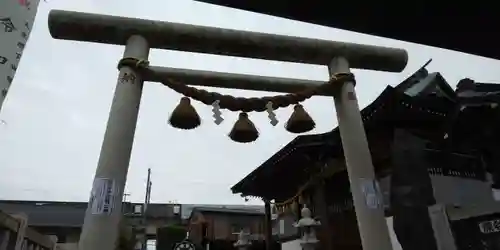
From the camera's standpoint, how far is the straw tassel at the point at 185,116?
2768mm

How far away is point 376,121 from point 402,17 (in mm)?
2985

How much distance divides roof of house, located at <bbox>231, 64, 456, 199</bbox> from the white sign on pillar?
430cm

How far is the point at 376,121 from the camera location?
5516 mm

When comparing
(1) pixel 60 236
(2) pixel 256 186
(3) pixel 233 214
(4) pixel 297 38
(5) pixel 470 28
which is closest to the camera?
(5) pixel 470 28

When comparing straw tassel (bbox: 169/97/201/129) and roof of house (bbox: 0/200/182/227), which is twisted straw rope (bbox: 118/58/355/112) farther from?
roof of house (bbox: 0/200/182/227)

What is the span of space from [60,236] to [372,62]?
22.9m

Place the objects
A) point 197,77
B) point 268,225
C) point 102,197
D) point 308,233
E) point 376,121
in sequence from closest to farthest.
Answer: point 102,197 < point 197,77 < point 376,121 < point 308,233 < point 268,225

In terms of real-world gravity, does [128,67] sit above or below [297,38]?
below

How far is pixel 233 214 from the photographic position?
19.5m

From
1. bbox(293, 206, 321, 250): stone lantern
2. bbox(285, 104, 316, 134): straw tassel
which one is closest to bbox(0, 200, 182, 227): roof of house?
bbox(293, 206, 321, 250): stone lantern

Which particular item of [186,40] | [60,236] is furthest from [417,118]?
[60,236]

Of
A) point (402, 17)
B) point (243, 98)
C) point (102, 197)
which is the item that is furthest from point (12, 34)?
point (402, 17)

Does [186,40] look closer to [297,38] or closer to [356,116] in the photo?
[297,38]

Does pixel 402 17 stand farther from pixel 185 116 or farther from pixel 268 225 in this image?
pixel 268 225
